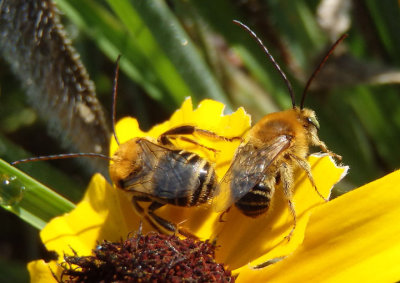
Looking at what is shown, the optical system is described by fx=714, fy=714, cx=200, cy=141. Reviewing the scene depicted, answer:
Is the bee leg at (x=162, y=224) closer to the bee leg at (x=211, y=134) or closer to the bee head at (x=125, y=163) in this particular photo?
the bee head at (x=125, y=163)

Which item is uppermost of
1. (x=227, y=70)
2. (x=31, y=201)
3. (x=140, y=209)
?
(x=227, y=70)

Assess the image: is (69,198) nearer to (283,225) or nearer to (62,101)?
(62,101)

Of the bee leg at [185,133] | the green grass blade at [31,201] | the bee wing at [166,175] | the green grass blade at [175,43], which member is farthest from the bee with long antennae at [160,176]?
the green grass blade at [175,43]

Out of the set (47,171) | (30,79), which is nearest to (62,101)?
(30,79)

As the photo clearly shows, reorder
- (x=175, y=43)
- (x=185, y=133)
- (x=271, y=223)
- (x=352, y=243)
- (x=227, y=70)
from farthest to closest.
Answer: (x=227, y=70)
(x=175, y=43)
(x=185, y=133)
(x=271, y=223)
(x=352, y=243)

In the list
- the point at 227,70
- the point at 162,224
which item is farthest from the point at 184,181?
the point at 227,70

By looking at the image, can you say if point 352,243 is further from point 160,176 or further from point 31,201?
point 31,201
